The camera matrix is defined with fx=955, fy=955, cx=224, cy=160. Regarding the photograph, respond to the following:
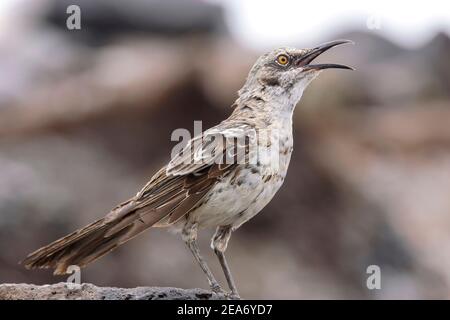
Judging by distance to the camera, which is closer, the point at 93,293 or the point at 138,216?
the point at 93,293

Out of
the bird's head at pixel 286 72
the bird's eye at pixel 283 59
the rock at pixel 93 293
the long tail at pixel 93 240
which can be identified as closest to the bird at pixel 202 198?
the long tail at pixel 93 240

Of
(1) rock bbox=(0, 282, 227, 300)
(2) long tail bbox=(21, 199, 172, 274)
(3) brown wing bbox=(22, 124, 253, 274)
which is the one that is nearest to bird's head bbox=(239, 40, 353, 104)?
(3) brown wing bbox=(22, 124, 253, 274)

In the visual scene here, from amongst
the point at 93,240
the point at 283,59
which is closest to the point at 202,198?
the point at 93,240

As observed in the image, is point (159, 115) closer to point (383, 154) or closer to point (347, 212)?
point (347, 212)

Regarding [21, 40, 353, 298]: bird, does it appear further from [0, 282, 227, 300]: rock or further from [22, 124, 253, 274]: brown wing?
[0, 282, 227, 300]: rock

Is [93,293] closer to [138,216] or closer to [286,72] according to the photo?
[138,216]

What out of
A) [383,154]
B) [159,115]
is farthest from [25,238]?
[383,154]

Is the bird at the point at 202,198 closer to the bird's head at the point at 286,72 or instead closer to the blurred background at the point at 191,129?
the bird's head at the point at 286,72

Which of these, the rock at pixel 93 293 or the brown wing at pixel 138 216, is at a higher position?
the brown wing at pixel 138 216
